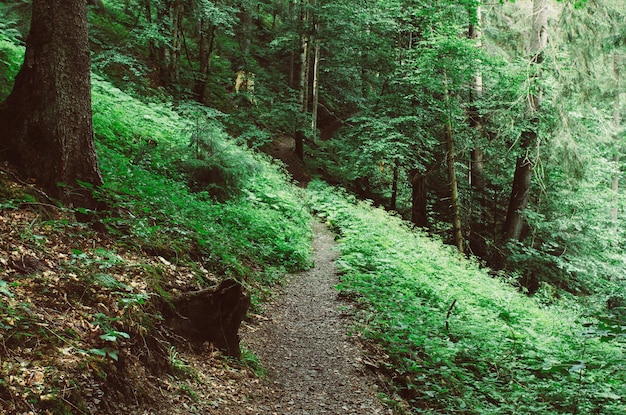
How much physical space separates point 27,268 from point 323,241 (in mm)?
9924

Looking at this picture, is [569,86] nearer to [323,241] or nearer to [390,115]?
[390,115]

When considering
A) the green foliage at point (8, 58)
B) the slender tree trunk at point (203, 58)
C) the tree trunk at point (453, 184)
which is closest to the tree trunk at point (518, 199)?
the tree trunk at point (453, 184)

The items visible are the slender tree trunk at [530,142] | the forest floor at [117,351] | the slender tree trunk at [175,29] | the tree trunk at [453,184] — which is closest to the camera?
the forest floor at [117,351]

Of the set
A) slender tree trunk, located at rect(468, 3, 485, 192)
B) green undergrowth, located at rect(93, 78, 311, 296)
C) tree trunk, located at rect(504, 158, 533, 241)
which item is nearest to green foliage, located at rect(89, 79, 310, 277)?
green undergrowth, located at rect(93, 78, 311, 296)

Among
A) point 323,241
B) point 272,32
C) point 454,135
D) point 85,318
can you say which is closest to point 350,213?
point 323,241

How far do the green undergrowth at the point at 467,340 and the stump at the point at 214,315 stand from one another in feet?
7.50

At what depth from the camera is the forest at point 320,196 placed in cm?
409

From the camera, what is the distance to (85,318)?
3635 millimetres

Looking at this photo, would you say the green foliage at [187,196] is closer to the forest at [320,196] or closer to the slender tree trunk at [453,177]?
the forest at [320,196]

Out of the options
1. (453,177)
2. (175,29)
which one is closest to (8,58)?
(175,29)

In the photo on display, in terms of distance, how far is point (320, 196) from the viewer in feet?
56.4

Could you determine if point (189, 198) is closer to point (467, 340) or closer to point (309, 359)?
point (309, 359)

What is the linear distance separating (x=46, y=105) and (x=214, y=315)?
3.07 meters

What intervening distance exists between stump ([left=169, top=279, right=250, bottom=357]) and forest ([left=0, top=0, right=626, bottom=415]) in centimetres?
13
